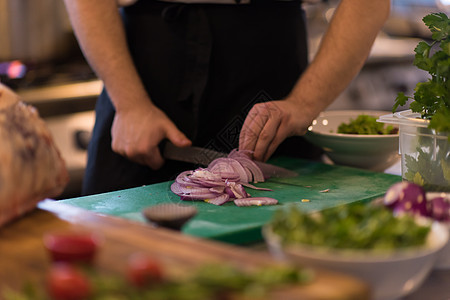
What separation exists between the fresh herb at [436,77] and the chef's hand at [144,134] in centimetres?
61

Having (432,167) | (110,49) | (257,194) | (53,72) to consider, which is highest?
(110,49)

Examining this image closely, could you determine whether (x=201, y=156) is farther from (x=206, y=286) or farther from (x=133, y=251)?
(x=206, y=286)

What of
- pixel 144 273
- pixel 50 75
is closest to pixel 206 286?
pixel 144 273

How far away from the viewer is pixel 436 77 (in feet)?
4.26

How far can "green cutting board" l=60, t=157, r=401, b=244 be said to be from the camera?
1202 mm

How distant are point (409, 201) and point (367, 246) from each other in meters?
0.21

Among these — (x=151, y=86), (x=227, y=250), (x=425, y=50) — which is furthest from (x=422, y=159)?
(x=151, y=86)

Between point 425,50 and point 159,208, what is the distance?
64 cm

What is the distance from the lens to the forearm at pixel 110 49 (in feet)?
5.86

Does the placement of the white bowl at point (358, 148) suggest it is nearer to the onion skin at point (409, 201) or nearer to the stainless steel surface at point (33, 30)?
the onion skin at point (409, 201)

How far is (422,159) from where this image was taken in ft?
4.36

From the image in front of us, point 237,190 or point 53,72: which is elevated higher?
point 237,190

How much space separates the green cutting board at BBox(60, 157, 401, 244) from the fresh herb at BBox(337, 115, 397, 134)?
0.14 meters

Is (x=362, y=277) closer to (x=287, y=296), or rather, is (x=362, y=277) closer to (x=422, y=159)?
→ (x=287, y=296)
